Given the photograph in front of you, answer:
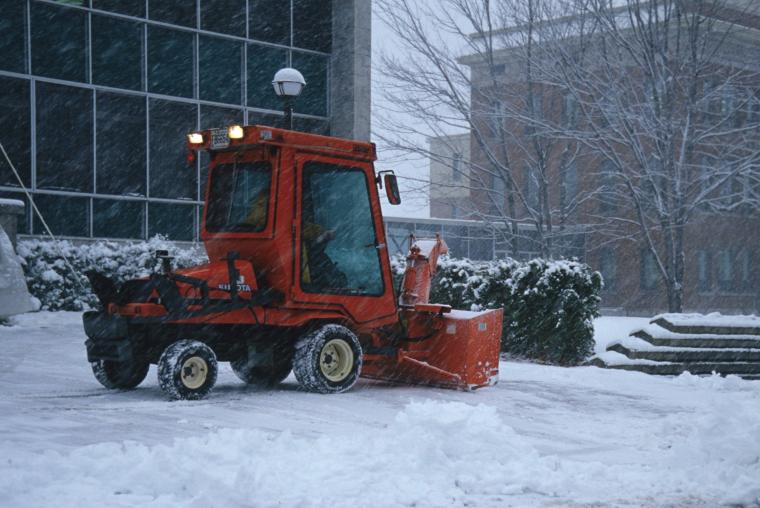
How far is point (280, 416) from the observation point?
7.95m

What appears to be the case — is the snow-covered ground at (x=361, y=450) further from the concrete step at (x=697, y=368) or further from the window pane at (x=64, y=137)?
the window pane at (x=64, y=137)

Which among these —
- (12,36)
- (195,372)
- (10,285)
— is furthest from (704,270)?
(10,285)

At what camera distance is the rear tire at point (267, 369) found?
A: 31.6 ft

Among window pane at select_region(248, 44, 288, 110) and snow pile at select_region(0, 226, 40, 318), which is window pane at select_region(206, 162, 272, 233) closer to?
snow pile at select_region(0, 226, 40, 318)

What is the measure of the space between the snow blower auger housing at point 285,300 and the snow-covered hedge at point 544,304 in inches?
150

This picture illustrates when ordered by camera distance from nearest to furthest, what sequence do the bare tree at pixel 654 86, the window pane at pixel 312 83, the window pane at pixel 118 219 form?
the window pane at pixel 118 219, the bare tree at pixel 654 86, the window pane at pixel 312 83

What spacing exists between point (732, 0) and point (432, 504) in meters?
19.4

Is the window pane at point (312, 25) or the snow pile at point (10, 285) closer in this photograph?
the snow pile at point (10, 285)

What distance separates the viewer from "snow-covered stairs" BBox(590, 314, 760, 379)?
13258mm

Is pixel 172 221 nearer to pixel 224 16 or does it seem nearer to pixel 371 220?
pixel 224 16

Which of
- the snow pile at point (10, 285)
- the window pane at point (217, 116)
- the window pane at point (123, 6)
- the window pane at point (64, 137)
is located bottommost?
the snow pile at point (10, 285)

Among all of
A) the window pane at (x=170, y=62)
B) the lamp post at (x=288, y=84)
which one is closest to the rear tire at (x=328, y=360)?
the lamp post at (x=288, y=84)

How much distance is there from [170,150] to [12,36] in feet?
12.9

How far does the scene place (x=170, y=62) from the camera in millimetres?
20203
